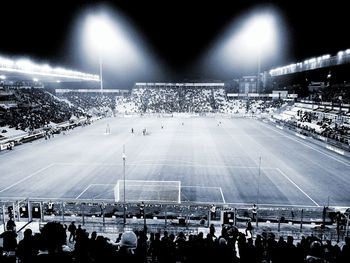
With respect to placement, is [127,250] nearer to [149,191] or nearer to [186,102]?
[149,191]

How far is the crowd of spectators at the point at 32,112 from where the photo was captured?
173 feet

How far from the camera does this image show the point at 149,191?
76.0ft

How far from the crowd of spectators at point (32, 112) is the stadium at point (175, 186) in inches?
15.0

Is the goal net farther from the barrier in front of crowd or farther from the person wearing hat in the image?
the person wearing hat

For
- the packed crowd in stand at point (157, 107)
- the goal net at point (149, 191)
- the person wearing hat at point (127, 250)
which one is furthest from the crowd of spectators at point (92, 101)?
the person wearing hat at point (127, 250)

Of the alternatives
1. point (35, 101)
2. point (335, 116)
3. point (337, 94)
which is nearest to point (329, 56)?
point (337, 94)

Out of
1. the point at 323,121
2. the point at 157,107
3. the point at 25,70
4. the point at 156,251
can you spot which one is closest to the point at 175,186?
the point at 156,251

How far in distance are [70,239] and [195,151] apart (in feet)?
84.4

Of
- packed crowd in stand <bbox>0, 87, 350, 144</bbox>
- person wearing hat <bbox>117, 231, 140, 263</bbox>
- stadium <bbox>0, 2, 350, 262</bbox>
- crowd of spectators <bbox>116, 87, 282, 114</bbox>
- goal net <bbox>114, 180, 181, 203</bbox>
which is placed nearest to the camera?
person wearing hat <bbox>117, 231, 140, 263</bbox>

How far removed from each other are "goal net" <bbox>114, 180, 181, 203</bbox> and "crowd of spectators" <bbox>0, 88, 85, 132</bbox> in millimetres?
32913

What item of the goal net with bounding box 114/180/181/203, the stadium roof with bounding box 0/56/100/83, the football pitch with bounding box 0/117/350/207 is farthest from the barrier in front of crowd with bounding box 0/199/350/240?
the stadium roof with bounding box 0/56/100/83

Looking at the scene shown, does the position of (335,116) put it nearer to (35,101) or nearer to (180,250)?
(180,250)

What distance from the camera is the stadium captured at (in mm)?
8891

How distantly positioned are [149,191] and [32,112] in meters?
49.5
